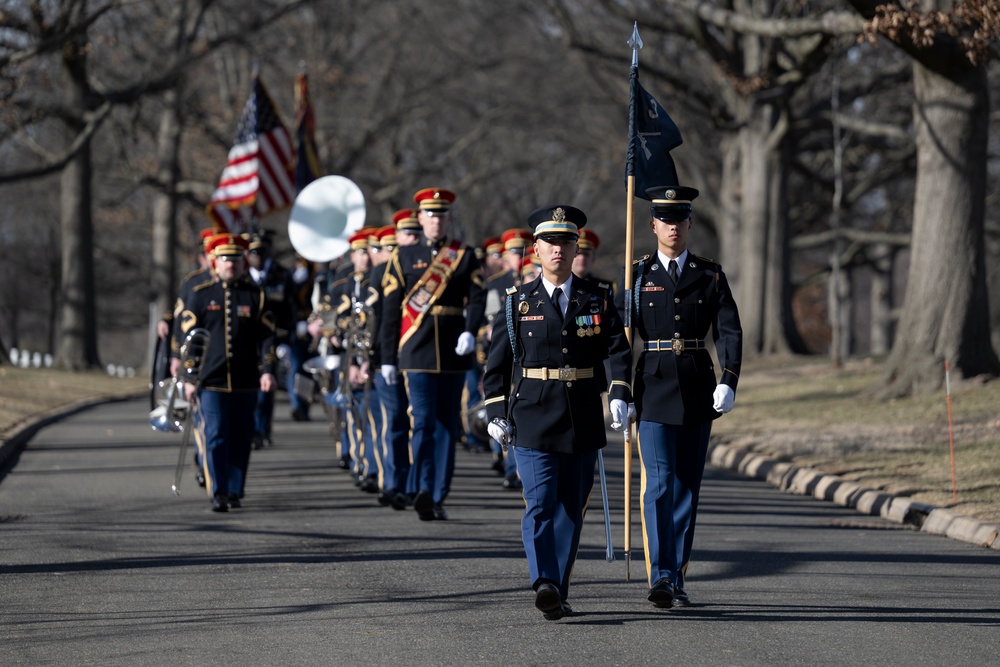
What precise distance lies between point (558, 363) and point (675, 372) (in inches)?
23.5

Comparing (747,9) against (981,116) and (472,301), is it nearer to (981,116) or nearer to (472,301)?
(981,116)

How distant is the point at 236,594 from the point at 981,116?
1270cm

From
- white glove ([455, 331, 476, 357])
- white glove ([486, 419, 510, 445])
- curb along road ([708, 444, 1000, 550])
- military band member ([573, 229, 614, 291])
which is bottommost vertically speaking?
curb along road ([708, 444, 1000, 550])

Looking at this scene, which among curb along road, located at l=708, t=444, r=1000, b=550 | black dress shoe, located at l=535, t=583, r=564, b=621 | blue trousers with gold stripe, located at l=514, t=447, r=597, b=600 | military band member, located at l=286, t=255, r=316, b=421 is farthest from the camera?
military band member, located at l=286, t=255, r=316, b=421

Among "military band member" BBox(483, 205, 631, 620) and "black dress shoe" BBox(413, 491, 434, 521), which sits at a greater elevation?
"military band member" BBox(483, 205, 631, 620)

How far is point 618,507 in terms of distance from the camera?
13.0m

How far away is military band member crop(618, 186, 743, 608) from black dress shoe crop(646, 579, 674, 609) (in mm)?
92

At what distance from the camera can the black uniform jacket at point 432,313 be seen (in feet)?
39.4

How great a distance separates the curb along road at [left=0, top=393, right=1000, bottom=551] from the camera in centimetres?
1098


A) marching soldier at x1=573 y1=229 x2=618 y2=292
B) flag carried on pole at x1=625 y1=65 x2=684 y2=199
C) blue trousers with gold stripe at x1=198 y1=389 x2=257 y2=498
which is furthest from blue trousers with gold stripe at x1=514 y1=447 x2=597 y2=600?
marching soldier at x1=573 y1=229 x2=618 y2=292

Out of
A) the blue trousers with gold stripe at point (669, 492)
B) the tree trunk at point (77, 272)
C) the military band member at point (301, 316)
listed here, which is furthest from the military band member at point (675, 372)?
the tree trunk at point (77, 272)

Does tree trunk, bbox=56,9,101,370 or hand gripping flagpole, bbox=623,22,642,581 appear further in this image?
tree trunk, bbox=56,9,101,370

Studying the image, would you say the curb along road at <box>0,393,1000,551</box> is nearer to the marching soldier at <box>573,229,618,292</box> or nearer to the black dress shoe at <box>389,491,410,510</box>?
the marching soldier at <box>573,229,618,292</box>

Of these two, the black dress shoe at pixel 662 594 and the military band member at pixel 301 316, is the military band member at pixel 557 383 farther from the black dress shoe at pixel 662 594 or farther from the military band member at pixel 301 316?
the military band member at pixel 301 316
